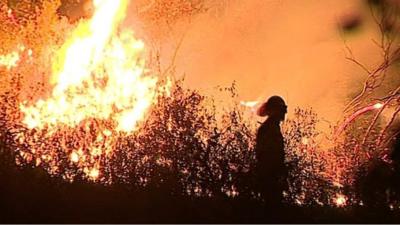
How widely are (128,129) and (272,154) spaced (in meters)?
2.30

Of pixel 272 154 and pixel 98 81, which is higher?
pixel 98 81

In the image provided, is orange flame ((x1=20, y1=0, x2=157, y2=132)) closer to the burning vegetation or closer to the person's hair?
the burning vegetation

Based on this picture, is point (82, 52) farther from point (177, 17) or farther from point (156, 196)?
point (156, 196)

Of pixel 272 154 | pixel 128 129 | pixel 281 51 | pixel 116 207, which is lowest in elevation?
pixel 116 207

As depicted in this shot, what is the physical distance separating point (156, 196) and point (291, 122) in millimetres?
2810

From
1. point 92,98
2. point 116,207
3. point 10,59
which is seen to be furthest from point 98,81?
point 116,207

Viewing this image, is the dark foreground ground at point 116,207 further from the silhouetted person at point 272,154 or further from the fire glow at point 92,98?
the fire glow at point 92,98

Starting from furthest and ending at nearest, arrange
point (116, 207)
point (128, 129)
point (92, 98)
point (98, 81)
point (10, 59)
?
point (10, 59)
point (98, 81)
point (92, 98)
point (128, 129)
point (116, 207)

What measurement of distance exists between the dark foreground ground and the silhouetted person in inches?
8.8

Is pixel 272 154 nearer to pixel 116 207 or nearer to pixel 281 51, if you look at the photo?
pixel 116 207

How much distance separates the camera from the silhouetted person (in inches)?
270

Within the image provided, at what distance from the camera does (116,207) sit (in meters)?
6.52

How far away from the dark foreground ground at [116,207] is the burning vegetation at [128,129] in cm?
31

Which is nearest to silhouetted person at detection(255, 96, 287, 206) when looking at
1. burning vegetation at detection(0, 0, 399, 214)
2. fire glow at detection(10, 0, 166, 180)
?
burning vegetation at detection(0, 0, 399, 214)
